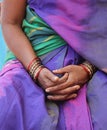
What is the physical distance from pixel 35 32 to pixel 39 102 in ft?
0.90

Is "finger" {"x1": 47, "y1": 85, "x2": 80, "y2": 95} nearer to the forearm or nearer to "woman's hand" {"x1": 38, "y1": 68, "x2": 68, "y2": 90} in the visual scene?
"woman's hand" {"x1": 38, "y1": 68, "x2": 68, "y2": 90}

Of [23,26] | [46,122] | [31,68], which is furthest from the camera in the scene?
[23,26]

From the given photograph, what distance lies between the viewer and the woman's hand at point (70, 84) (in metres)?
1.14

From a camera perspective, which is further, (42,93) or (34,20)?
(34,20)

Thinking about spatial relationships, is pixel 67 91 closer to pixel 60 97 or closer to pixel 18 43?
pixel 60 97

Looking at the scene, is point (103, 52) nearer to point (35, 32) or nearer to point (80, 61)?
point (80, 61)

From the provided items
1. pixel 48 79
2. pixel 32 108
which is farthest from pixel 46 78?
pixel 32 108

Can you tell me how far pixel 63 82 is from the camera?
115 cm

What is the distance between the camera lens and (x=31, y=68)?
119cm

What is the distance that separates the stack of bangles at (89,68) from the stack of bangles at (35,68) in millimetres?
141

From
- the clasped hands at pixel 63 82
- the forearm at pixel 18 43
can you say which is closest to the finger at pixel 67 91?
the clasped hands at pixel 63 82

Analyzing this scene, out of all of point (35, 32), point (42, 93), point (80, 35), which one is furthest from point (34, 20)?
point (42, 93)

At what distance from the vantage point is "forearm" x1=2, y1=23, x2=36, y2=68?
123 centimetres

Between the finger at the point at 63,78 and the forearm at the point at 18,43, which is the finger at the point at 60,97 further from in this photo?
the forearm at the point at 18,43
